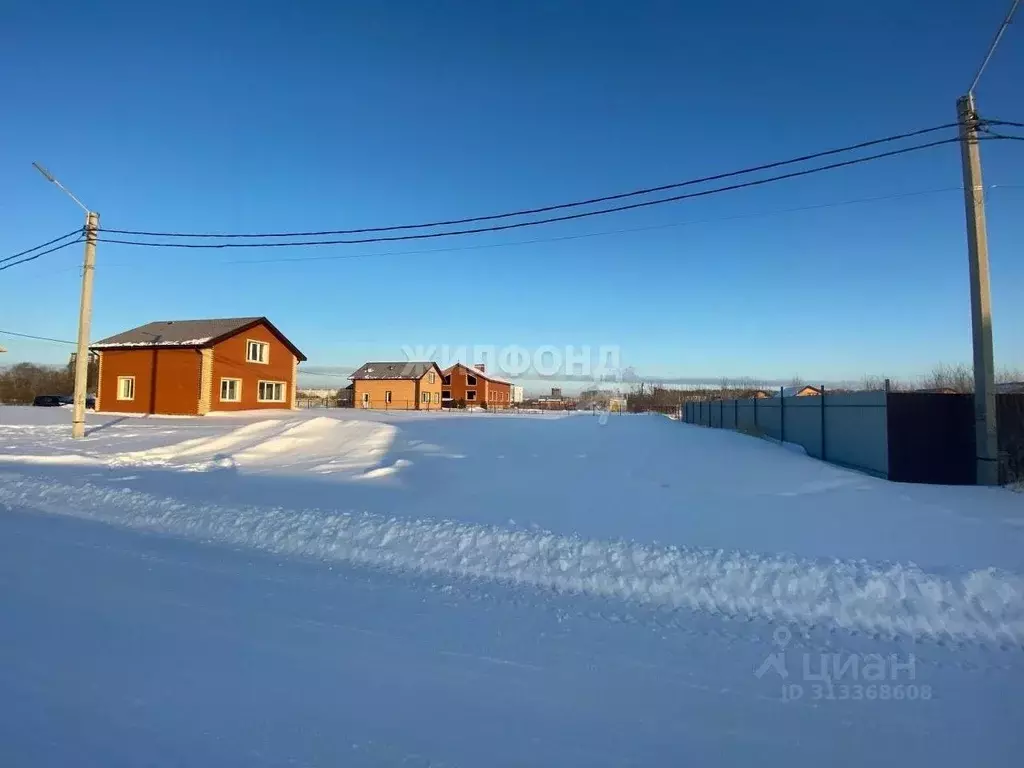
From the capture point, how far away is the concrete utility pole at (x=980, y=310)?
12.1m

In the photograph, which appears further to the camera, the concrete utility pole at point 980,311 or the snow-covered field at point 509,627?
the concrete utility pole at point 980,311

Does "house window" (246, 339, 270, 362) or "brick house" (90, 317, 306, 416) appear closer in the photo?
"brick house" (90, 317, 306, 416)

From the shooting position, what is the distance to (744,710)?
12.4ft

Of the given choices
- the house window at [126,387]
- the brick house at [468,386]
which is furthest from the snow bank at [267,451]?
the brick house at [468,386]

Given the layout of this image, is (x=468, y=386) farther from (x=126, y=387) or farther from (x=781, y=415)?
(x=781, y=415)

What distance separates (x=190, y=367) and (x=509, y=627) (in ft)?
109

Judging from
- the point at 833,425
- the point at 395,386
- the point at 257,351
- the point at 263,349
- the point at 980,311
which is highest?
the point at 263,349

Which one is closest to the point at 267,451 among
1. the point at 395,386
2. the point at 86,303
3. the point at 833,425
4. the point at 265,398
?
the point at 86,303

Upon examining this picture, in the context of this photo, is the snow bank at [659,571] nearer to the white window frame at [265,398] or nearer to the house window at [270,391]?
the white window frame at [265,398]

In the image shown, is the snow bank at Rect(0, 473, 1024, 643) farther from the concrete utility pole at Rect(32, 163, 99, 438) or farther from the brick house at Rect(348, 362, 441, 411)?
the brick house at Rect(348, 362, 441, 411)

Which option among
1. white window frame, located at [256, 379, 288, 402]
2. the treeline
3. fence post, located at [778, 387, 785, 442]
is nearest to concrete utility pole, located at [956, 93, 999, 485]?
fence post, located at [778, 387, 785, 442]

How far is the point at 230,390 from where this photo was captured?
113 feet

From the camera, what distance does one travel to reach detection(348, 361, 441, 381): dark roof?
62.0 metres

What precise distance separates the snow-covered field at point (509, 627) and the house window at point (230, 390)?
23.7 m
